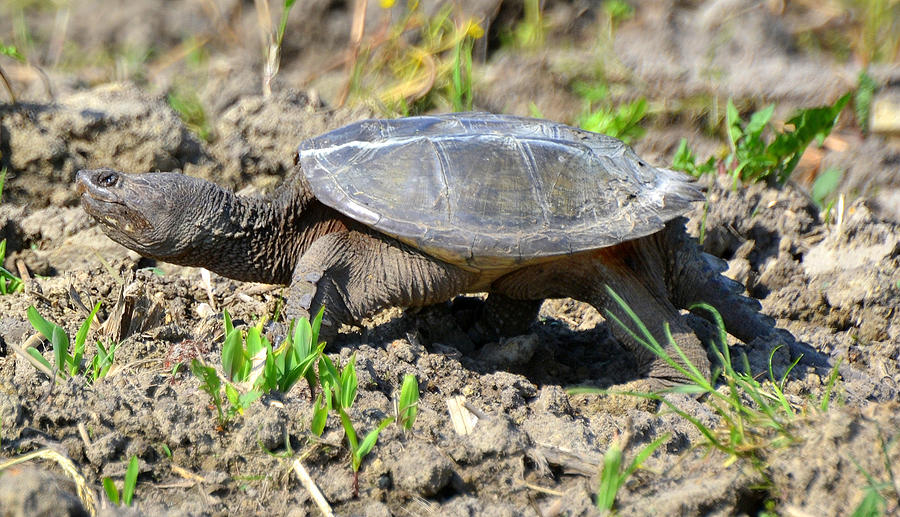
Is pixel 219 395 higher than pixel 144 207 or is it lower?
lower

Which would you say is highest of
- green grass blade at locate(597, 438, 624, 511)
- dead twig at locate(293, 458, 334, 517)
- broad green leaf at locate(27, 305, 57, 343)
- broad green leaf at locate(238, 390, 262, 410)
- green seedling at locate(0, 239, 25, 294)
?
green grass blade at locate(597, 438, 624, 511)

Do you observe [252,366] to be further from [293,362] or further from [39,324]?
[39,324]

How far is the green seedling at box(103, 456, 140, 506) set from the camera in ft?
6.51

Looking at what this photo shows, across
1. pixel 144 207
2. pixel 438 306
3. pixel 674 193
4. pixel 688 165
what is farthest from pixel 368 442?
pixel 688 165

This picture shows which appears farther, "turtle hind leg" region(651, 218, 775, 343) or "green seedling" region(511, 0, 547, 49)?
"green seedling" region(511, 0, 547, 49)

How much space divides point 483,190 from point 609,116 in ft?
8.19

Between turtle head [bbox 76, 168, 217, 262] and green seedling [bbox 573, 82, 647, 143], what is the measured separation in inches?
105

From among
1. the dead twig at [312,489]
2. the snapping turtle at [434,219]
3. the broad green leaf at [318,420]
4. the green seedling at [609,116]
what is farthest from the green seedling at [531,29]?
the dead twig at [312,489]

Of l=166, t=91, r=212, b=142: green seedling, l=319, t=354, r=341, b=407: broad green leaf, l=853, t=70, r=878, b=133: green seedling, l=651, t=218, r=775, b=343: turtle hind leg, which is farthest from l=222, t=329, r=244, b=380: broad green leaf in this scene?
l=853, t=70, r=878, b=133: green seedling

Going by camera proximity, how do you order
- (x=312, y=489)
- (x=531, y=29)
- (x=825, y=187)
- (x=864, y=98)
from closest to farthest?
(x=312, y=489) < (x=825, y=187) < (x=864, y=98) < (x=531, y=29)

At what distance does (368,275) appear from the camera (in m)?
3.21

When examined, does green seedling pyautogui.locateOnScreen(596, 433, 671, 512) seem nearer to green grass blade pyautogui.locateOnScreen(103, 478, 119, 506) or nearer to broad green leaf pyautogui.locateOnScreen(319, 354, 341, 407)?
broad green leaf pyautogui.locateOnScreen(319, 354, 341, 407)

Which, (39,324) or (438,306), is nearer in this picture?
(39,324)

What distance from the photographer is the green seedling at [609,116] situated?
202 inches
